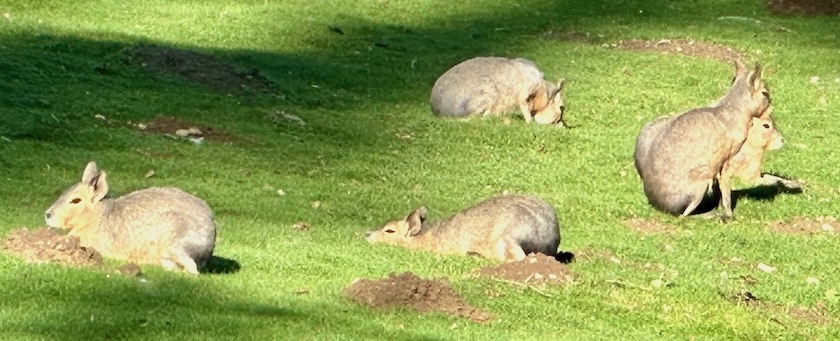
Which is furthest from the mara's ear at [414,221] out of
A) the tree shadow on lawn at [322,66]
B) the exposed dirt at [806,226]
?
the tree shadow on lawn at [322,66]

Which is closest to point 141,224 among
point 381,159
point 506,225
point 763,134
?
point 506,225

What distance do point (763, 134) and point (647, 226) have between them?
1.87 m

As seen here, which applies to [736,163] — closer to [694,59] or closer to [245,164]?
[245,164]

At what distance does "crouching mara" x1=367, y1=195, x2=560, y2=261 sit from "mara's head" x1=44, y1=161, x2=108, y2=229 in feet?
9.16

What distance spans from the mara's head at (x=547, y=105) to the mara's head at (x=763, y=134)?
4216 millimetres

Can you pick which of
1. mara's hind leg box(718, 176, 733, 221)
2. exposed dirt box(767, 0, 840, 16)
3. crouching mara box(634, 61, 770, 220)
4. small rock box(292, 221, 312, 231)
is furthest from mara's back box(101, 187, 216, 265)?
exposed dirt box(767, 0, 840, 16)

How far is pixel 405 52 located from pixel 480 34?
234cm

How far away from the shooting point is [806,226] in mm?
15398

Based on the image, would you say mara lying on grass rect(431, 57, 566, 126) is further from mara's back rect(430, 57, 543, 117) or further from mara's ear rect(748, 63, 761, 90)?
mara's ear rect(748, 63, 761, 90)

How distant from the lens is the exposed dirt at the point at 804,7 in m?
29.1

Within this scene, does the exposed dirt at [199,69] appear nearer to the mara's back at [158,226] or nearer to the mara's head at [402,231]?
the mara's head at [402,231]

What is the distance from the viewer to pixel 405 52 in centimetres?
2438

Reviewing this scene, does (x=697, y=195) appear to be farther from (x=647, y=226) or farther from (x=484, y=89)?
(x=484, y=89)

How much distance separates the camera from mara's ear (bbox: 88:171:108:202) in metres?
11.0
